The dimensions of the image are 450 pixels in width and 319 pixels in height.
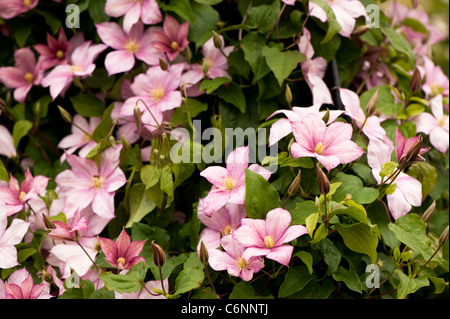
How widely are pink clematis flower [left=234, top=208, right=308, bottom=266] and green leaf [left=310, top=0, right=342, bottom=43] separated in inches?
11.9

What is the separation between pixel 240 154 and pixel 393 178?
20 centimetres

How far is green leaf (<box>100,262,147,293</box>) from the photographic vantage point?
63 centimetres

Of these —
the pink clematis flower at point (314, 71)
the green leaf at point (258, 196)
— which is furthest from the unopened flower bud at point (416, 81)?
the green leaf at point (258, 196)

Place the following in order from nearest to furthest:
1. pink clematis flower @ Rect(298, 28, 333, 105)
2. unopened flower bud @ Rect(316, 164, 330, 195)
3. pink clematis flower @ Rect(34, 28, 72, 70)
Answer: unopened flower bud @ Rect(316, 164, 330, 195)
pink clematis flower @ Rect(298, 28, 333, 105)
pink clematis flower @ Rect(34, 28, 72, 70)

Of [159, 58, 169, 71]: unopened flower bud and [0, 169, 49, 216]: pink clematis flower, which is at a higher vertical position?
[159, 58, 169, 71]: unopened flower bud

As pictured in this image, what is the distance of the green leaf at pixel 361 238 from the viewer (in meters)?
0.62

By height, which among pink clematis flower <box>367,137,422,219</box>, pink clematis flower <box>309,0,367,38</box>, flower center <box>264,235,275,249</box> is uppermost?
pink clematis flower <box>309,0,367,38</box>

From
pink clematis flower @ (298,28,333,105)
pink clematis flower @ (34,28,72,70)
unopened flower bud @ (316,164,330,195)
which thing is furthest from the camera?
pink clematis flower @ (34,28,72,70)

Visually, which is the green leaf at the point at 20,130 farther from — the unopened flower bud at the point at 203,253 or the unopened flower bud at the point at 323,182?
the unopened flower bud at the point at 323,182

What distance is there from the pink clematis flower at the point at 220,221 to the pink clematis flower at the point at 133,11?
0.32 meters

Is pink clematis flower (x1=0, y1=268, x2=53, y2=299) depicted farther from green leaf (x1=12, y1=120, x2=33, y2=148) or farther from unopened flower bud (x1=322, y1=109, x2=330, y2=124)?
unopened flower bud (x1=322, y1=109, x2=330, y2=124)

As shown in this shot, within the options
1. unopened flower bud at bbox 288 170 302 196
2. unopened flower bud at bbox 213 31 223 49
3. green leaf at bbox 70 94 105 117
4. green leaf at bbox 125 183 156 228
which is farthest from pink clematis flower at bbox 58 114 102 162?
unopened flower bud at bbox 288 170 302 196

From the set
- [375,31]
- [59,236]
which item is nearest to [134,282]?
[59,236]
